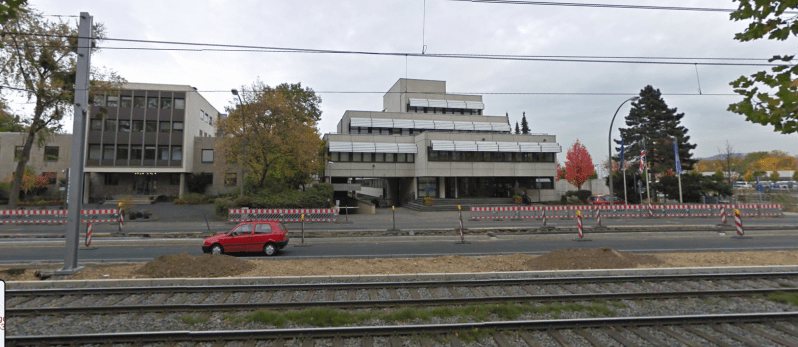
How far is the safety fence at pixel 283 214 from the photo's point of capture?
2420 cm

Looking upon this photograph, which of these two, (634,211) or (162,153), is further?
(162,153)

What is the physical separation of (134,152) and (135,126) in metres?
2.91

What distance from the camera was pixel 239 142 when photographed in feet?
89.4

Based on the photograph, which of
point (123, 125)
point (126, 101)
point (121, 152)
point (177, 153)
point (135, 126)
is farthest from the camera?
point (177, 153)

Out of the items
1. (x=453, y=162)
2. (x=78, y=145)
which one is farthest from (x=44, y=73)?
(x=453, y=162)

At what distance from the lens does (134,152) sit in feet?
129

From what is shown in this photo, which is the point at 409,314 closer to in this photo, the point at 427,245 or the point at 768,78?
the point at 768,78

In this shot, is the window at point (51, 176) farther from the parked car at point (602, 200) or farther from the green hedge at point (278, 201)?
the parked car at point (602, 200)

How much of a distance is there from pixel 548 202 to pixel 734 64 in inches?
1139

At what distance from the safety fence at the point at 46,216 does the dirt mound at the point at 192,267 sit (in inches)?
707

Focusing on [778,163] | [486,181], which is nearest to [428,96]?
[486,181]

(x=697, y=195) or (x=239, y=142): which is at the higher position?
(x=239, y=142)

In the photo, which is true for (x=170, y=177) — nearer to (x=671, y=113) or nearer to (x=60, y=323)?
(x=60, y=323)

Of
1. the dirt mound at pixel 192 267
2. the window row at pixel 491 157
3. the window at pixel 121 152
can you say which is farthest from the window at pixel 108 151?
the dirt mound at pixel 192 267
